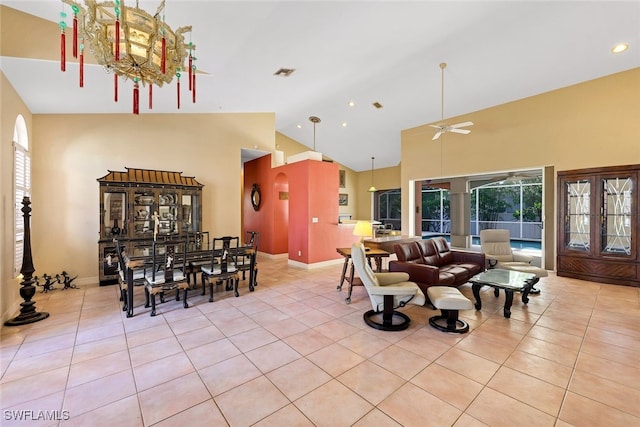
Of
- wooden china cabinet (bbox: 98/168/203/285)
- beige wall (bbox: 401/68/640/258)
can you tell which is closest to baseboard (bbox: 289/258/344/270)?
wooden china cabinet (bbox: 98/168/203/285)

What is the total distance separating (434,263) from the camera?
4703mm

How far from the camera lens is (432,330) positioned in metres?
3.03

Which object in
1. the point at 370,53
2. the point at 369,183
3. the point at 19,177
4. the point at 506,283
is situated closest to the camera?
the point at 506,283

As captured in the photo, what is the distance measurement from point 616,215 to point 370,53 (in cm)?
546

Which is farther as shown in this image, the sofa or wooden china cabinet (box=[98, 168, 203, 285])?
wooden china cabinet (box=[98, 168, 203, 285])

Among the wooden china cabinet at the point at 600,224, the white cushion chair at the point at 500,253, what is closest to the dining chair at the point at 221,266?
the white cushion chair at the point at 500,253

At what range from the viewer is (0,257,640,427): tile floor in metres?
1.80

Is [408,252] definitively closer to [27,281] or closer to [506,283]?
[506,283]

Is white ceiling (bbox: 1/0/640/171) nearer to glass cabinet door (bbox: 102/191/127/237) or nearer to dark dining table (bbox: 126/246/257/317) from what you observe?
glass cabinet door (bbox: 102/191/127/237)

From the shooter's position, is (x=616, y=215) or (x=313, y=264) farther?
(x=313, y=264)

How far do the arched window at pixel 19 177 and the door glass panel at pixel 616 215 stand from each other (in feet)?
31.5

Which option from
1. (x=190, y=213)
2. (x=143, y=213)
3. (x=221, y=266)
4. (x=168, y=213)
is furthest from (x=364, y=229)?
(x=143, y=213)

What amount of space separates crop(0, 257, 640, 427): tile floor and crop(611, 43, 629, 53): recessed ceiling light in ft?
13.7

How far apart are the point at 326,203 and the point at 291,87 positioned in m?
2.71
